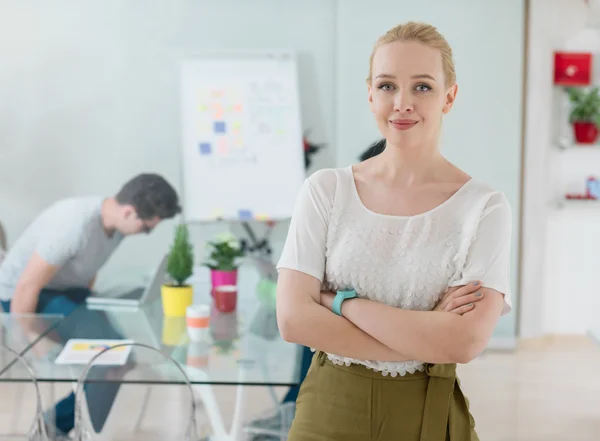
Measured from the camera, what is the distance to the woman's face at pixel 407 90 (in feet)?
4.97

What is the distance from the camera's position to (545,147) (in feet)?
16.8

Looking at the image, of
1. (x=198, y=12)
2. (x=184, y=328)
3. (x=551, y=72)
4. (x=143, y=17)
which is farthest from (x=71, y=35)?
(x=551, y=72)

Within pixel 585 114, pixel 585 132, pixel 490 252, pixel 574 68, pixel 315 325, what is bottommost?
pixel 315 325

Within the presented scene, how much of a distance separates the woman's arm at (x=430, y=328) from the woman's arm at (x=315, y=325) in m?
0.02

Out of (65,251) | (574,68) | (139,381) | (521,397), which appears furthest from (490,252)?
(574,68)

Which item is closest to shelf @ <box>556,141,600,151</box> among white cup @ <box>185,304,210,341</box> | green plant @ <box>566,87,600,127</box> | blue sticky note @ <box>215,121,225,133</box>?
green plant @ <box>566,87,600,127</box>

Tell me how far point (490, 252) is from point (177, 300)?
1961mm

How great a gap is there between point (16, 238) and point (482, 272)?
13.8 ft

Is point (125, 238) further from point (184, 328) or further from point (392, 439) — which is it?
point (392, 439)

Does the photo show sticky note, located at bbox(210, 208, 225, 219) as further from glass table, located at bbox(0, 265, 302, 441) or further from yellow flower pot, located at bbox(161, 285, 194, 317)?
yellow flower pot, located at bbox(161, 285, 194, 317)

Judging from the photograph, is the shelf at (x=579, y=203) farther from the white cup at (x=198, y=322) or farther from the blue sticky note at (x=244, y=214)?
the white cup at (x=198, y=322)

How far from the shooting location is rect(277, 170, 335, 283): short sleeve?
1554 millimetres

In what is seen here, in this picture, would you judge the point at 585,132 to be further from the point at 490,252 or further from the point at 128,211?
the point at 490,252

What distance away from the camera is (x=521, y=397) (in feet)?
14.0
